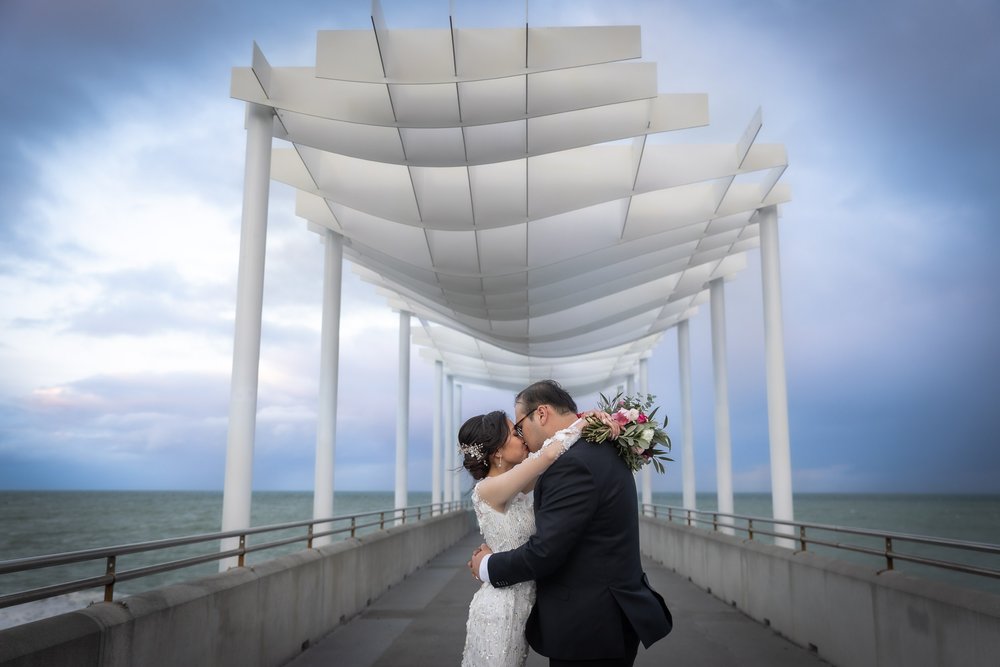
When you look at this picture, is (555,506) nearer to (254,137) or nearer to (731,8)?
(254,137)

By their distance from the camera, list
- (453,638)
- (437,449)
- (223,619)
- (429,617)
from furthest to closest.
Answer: (437,449), (429,617), (453,638), (223,619)

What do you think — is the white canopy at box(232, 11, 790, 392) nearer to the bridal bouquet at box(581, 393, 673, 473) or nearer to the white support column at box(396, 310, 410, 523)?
the white support column at box(396, 310, 410, 523)

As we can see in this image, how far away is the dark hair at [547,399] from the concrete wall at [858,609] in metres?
3.58

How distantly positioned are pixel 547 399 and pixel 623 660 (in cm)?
105

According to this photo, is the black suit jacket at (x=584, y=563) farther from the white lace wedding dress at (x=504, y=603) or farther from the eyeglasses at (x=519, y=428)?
the eyeglasses at (x=519, y=428)

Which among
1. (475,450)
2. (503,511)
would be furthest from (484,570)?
(475,450)

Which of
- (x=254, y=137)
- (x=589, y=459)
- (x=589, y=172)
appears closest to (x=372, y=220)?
(x=589, y=172)

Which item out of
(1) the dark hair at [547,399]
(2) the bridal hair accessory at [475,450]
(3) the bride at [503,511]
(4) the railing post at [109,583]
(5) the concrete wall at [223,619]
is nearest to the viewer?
(3) the bride at [503,511]

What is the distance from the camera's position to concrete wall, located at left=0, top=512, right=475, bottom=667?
432cm

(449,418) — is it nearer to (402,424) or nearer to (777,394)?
(402,424)

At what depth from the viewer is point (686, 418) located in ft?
99.6

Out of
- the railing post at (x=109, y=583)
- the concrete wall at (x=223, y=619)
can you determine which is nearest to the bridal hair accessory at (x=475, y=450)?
the concrete wall at (x=223, y=619)

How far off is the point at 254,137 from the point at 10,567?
9.47 m

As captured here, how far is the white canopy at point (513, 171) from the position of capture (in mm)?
11812
